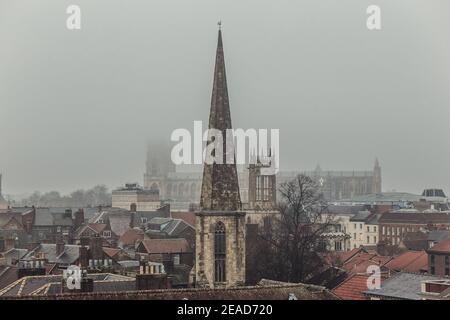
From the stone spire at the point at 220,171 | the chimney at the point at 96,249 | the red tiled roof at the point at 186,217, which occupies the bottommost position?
the red tiled roof at the point at 186,217

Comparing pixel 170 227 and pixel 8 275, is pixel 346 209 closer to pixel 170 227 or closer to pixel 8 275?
pixel 170 227

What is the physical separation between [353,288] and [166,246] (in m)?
21.4

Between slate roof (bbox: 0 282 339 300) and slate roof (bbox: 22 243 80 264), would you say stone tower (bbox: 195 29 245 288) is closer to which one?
slate roof (bbox: 0 282 339 300)

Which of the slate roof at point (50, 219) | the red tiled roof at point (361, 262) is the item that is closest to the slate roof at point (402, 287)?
the red tiled roof at point (361, 262)

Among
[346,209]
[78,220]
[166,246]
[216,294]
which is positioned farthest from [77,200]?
[216,294]

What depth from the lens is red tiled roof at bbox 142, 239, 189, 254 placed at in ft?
169

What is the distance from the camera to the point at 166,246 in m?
52.8

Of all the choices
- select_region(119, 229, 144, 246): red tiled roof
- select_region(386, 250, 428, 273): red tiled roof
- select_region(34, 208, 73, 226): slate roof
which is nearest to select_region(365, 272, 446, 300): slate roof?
select_region(386, 250, 428, 273): red tiled roof

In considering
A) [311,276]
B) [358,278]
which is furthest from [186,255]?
[358,278]

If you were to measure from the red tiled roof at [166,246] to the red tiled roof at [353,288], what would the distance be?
1867 cm

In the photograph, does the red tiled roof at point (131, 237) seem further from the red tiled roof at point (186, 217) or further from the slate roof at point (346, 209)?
the slate roof at point (346, 209)

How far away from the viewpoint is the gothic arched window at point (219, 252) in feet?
100
